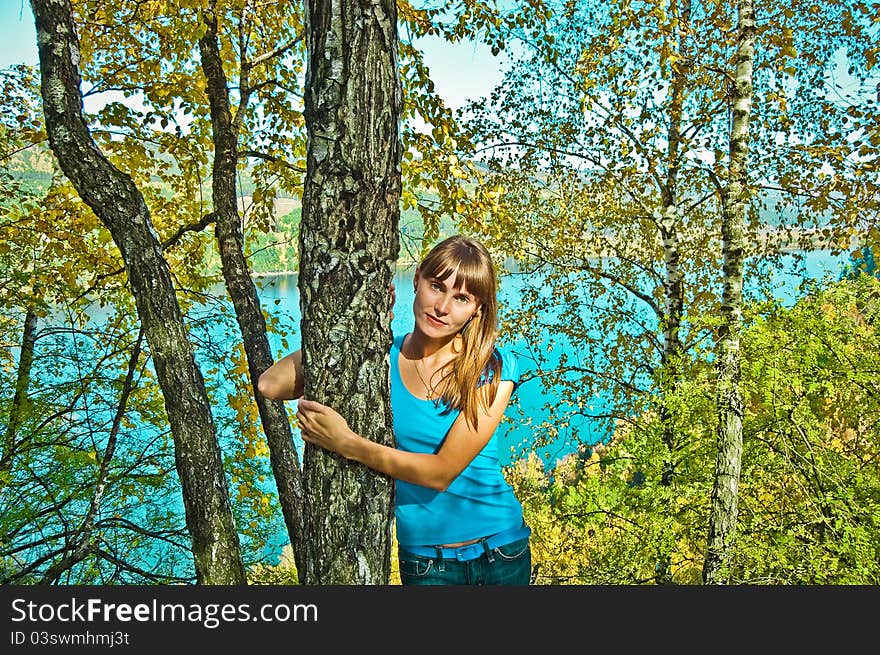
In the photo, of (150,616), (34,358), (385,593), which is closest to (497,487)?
(385,593)

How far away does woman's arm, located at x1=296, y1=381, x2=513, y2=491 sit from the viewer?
1.99 m

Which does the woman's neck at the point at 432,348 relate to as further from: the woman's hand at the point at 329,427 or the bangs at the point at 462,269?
the woman's hand at the point at 329,427

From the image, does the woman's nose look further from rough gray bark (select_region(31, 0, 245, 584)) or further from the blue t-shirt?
rough gray bark (select_region(31, 0, 245, 584))

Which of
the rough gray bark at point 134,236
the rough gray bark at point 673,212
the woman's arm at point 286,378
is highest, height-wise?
the rough gray bark at point 673,212

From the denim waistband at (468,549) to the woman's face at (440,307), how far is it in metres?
0.72

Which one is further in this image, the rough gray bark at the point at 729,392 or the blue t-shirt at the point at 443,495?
the rough gray bark at the point at 729,392

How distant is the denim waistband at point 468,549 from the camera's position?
2.11m

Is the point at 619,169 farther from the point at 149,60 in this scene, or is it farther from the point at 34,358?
the point at 34,358

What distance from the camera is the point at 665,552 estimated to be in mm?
4301

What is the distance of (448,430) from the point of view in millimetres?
2086

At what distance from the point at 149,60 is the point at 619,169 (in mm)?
5739

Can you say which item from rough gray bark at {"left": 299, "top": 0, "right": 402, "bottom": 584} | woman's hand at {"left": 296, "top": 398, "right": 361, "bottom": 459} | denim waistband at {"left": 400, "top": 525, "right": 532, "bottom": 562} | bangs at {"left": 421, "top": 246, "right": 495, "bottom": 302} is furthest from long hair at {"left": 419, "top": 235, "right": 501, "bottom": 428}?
denim waistband at {"left": 400, "top": 525, "right": 532, "bottom": 562}

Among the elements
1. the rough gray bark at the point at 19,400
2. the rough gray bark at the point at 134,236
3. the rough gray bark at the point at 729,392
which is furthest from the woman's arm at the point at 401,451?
the rough gray bark at the point at 19,400

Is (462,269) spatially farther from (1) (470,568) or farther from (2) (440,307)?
(1) (470,568)
